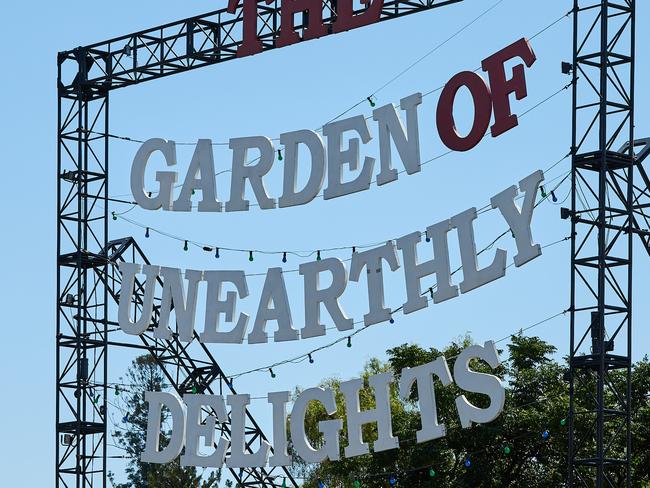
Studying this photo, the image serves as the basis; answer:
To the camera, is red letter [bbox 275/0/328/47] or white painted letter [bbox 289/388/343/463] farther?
red letter [bbox 275/0/328/47]

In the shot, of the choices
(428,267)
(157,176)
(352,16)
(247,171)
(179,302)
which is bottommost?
(428,267)

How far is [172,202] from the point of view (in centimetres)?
3000

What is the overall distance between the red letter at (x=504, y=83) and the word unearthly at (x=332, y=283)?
1416 mm

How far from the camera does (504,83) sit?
2534 cm

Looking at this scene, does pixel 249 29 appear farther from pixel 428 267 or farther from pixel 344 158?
pixel 428 267

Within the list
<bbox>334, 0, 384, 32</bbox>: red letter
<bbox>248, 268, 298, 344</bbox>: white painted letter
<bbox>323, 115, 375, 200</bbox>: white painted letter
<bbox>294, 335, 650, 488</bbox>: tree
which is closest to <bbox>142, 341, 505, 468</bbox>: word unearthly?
<bbox>248, 268, 298, 344</bbox>: white painted letter

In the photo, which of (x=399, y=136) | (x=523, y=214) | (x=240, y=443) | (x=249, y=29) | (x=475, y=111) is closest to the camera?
(x=523, y=214)

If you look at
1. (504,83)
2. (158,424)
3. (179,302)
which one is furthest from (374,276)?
(158,424)

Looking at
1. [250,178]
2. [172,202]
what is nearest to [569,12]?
[250,178]

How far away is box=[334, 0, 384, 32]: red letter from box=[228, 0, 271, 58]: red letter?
1.82m

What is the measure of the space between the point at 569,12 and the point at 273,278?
282 inches

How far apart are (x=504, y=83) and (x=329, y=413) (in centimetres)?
628

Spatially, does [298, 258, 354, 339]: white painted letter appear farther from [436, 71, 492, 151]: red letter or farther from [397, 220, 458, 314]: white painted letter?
[436, 71, 492, 151]: red letter

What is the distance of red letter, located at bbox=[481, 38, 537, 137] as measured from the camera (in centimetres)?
2500
